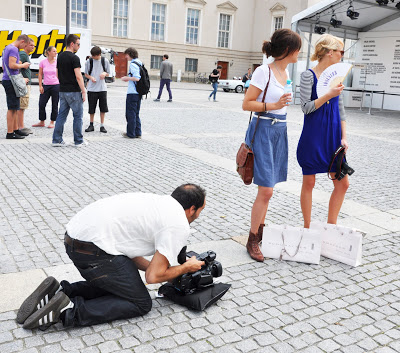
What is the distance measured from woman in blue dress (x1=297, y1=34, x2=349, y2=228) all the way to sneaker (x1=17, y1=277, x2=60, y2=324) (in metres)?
2.33

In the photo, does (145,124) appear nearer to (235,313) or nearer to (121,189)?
(121,189)

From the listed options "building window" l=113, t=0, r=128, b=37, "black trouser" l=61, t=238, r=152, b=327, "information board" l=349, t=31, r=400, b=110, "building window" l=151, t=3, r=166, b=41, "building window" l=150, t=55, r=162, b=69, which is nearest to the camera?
"black trouser" l=61, t=238, r=152, b=327

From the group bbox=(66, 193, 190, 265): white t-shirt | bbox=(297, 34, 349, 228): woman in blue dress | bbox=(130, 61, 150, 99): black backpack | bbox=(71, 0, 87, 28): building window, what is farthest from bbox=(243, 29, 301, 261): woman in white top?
bbox=(71, 0, 87, 28): building window

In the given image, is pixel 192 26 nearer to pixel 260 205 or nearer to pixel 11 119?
pixel 11 119

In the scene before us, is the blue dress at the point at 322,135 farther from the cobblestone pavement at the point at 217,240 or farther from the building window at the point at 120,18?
the building window at the point at 120,18

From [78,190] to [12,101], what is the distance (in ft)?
10.9

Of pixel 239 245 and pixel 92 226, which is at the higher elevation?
pixel 92 226

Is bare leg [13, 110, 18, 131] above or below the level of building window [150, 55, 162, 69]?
below

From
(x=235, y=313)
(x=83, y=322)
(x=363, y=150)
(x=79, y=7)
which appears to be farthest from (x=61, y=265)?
(x=79, y=7)

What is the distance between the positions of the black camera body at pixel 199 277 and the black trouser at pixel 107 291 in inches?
8.9

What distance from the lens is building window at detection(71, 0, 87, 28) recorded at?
35.3 m

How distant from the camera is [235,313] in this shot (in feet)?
9.71

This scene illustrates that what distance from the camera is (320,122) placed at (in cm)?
395

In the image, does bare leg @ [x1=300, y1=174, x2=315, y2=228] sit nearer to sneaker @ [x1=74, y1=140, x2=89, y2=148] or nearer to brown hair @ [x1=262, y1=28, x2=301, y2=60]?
brown hair @ [x1=262, y1=28, x2=301, y2=60]
